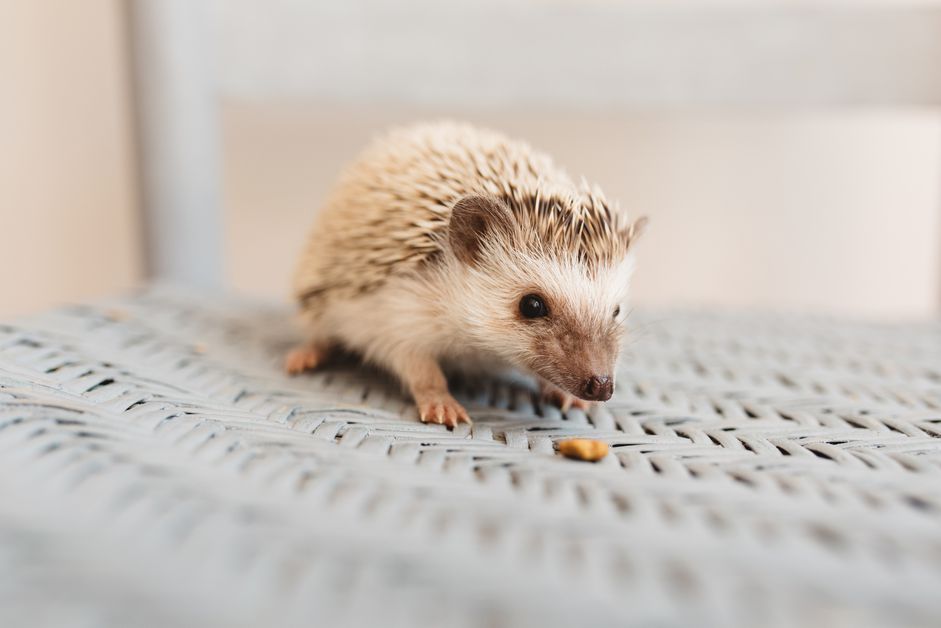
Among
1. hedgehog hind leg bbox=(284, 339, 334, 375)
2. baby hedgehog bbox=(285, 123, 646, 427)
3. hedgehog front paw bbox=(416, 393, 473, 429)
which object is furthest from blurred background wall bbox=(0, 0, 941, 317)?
hedgehog front paw bbox=(416, 393, 473, 429)

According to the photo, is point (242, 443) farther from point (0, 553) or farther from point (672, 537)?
point (672, 537)

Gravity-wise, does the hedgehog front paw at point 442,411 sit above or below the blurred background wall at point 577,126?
below

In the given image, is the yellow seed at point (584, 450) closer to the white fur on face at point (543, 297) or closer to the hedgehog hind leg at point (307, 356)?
the white fur on face at point (543, 297)

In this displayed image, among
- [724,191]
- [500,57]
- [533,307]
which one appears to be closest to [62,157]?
[500,57]

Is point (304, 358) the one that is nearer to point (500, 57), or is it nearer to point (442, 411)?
point (442, 411)

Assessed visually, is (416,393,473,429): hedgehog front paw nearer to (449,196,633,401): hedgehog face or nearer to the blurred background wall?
(449,196,633,401): hedgehog face

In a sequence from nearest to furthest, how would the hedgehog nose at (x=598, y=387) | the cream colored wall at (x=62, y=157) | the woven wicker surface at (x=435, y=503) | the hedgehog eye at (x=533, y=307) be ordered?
the woven wicker surface at (x=435, y=503), the hedgehog nose at (x=598, y=387), the hedgehog eye at (x=533, y=307), the cream colored wall at (x=62, y=157)

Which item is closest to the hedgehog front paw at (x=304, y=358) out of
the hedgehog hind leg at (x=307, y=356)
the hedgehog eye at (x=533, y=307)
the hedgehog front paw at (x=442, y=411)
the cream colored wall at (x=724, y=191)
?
the hedgehog hind leg at (x=307, y=356)
